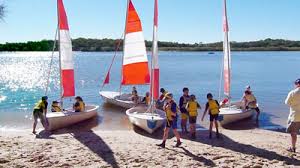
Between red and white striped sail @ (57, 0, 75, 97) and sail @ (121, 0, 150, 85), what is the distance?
3357 millimetres

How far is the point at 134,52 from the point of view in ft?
62.3

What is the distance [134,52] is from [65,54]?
3.85 m

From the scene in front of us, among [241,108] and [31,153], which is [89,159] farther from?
A: [241,108]

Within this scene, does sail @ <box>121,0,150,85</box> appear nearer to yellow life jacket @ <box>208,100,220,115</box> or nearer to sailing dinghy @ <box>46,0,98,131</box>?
sailing dinghy @ <box>46,0,98,131</box>

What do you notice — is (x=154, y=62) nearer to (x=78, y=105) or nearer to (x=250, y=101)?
(x=78, y=105)

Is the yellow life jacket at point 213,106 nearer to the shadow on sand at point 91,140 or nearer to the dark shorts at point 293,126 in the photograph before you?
the dark shorts at point 293,126

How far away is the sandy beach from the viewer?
9.43 metres

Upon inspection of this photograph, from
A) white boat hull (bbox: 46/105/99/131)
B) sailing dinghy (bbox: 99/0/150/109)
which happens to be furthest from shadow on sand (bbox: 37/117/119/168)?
sailing dinghy (bbox: 99/0/150/109)

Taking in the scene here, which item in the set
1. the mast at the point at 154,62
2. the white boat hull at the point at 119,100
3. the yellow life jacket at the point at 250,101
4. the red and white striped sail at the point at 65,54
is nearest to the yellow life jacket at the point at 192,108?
the mast at the point at 154,62

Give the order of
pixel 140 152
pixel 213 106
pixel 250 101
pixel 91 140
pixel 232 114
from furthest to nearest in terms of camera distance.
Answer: pixel 250 101 → pixel 232 114 → pixel 213 106 → pixel 91 140 → pixel 140 152

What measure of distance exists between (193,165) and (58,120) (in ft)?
23.8

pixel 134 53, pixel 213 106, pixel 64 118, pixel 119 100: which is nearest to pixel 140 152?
pixel 213 106

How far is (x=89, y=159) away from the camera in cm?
981

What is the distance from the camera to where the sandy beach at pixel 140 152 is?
943cm
